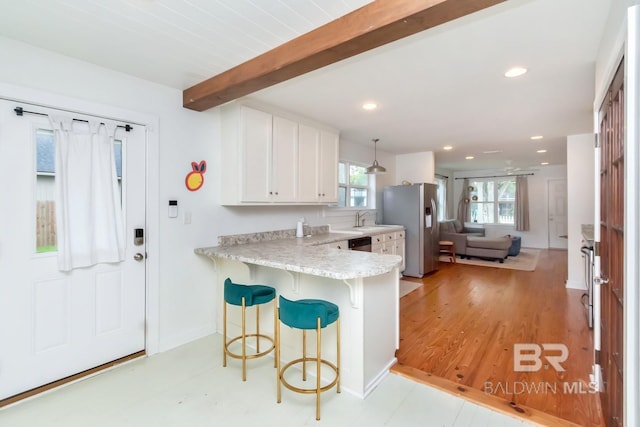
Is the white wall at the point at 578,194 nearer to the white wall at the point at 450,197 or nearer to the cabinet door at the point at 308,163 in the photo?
the cabinet door at the point at 308,163

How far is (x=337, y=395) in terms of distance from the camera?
201cm

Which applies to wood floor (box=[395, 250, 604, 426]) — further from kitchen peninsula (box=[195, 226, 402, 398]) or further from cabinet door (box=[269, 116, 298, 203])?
cabinet door (box=[269, 116, 298, 203])

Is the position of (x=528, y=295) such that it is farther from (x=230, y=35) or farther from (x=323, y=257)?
(x=230, y=35)

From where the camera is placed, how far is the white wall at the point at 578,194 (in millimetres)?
4309

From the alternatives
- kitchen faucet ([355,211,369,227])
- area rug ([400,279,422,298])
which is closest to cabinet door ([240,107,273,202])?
kitchen faucet ([355,211,369,227])

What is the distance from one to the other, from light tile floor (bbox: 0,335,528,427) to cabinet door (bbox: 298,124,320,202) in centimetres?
195

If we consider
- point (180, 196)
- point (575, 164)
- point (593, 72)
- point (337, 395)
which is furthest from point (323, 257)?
point (575, 164)

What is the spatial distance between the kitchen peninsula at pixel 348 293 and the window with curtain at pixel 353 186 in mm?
2366

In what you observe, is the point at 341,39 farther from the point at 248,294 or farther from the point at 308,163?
the point at 308,163

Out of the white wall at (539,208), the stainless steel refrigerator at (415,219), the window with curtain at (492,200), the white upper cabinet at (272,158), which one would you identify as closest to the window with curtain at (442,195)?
the window with curtain at (492,200)

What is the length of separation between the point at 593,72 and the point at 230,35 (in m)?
2.74

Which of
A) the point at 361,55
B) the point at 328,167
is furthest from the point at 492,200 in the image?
the point at 361,55

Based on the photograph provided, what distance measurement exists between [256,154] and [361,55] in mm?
1393

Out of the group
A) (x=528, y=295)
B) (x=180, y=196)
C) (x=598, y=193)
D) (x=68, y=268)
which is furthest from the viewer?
(x=528, y=295)
